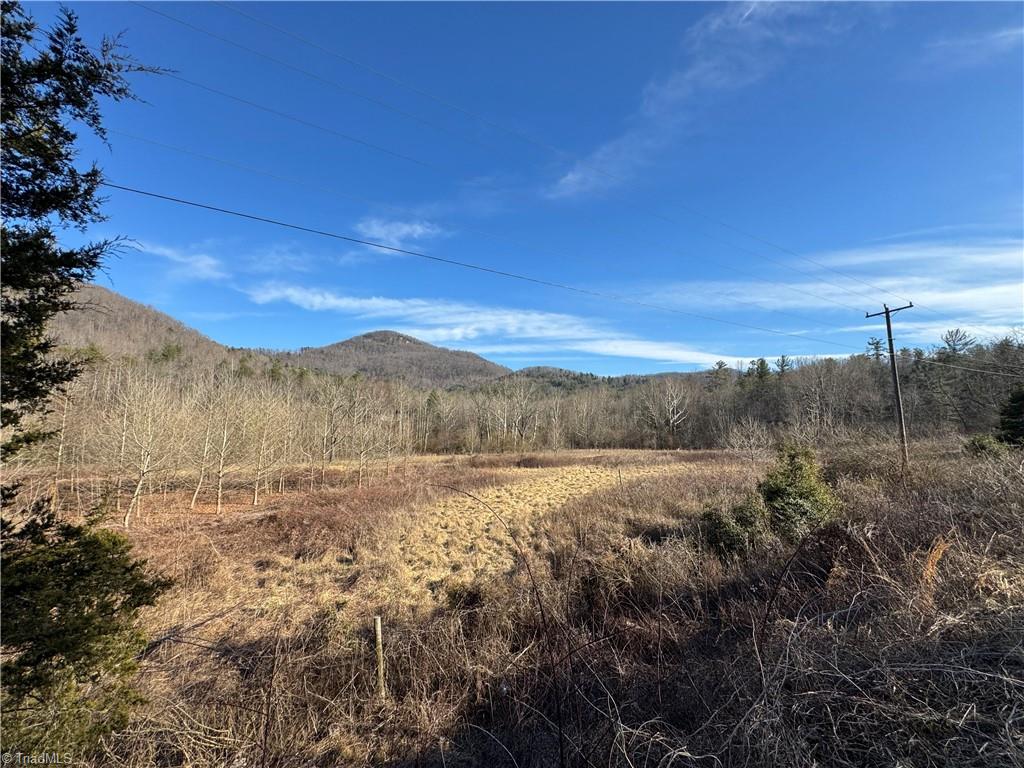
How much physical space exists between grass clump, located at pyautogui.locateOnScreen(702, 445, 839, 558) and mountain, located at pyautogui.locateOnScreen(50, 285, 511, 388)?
52.0 meters

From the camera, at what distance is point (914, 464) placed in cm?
1120

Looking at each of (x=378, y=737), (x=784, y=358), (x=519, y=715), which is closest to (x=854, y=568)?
(x=519, y=715)

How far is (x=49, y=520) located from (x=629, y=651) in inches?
256

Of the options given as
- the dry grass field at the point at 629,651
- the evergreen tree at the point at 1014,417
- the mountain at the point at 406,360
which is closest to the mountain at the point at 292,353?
the mountain at the point at 406,360

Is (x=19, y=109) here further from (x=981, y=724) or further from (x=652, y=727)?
(x=981, y=724)

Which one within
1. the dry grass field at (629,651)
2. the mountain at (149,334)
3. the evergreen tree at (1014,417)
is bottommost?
the dry grass field at (629,651)

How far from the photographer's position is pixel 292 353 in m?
126

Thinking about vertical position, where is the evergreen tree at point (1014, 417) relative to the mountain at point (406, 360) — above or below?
below

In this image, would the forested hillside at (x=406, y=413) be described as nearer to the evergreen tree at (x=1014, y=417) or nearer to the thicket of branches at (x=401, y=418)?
the thicket of branches at (x=401, y=418)

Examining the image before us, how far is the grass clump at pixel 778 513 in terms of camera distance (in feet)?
27.8

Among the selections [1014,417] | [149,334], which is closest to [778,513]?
[1014,417]

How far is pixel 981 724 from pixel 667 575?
561 centimetres

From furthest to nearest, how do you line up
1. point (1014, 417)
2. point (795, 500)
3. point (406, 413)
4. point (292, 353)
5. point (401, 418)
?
1. point (292, 353)
2. point (406, 413)
3. point (401, 418)
4. point (1014, 417)
5. point (795, 500)

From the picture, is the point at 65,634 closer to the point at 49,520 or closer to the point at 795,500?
the point at 49,520
